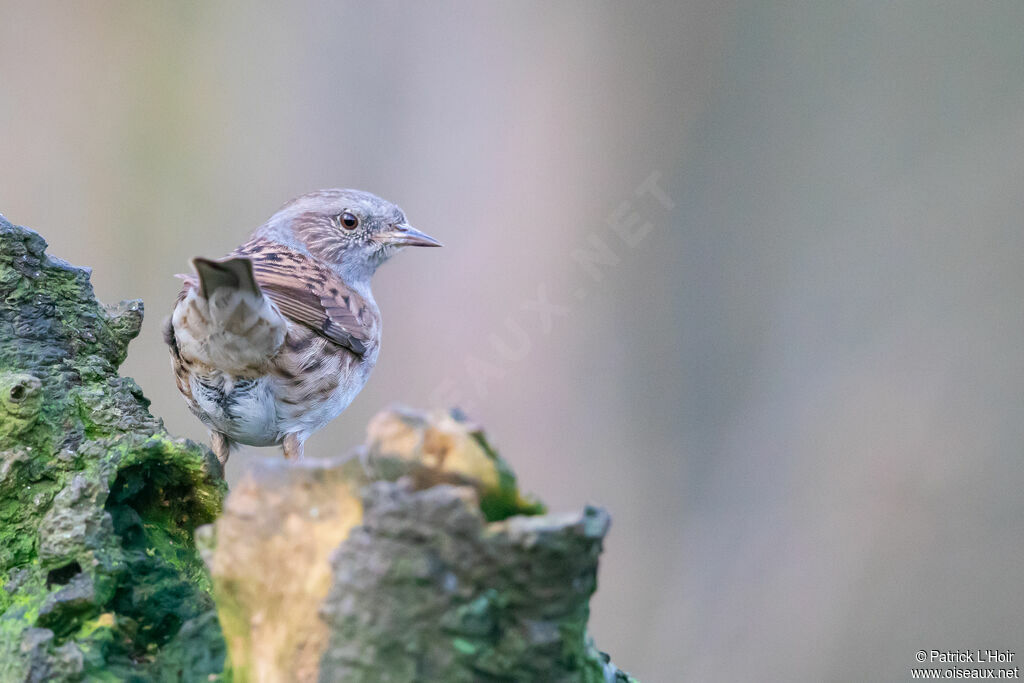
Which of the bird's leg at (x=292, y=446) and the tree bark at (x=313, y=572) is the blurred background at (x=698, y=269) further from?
the tree bark at (x=313, y=572)

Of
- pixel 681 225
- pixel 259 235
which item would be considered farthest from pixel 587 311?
pixel 259 235

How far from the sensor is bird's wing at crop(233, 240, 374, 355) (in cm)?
310

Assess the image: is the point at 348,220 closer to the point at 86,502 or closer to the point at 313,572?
the point at 86,502

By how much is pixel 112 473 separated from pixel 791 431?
452 centimetres

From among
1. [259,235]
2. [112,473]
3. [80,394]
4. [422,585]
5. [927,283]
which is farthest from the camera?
[927,283]

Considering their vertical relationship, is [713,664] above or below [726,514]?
below

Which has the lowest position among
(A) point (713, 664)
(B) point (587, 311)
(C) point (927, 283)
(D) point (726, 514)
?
(A) point (713, 664)

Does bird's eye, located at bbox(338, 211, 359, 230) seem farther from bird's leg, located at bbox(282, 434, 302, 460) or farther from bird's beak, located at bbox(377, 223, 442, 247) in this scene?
bird's leg, located at bbox(282, 434, 302, 460)

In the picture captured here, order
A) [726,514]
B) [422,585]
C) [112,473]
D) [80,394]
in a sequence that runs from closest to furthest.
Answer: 1. [422,585]
2. [112,473]
3. [80,394]
4. [726,514]

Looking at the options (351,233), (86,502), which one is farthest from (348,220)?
(86,502)

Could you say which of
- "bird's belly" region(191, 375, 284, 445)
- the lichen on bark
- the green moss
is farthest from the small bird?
the green moss

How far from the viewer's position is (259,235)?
398 cm

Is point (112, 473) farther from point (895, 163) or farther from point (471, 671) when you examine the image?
point (895, 163)

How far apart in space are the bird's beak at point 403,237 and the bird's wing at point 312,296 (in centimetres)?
29
